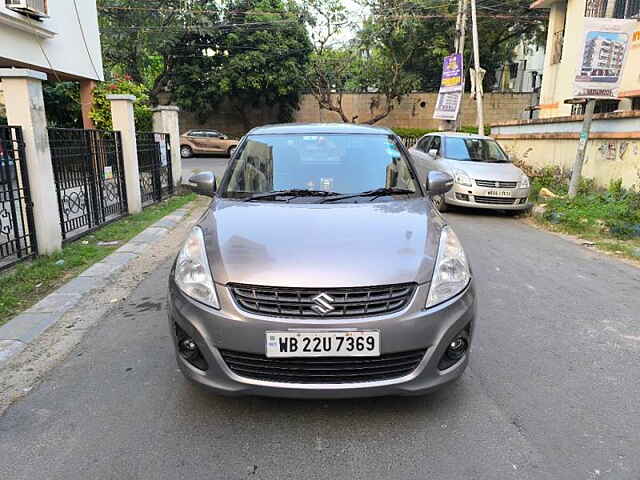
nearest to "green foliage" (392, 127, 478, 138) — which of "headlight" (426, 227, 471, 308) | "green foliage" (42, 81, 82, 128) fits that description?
"green foliage" (42, 81, 82, 128)

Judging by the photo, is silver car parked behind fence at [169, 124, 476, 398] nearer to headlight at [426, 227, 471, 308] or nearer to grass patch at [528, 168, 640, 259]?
headlight at [426, 227, 471, 308]

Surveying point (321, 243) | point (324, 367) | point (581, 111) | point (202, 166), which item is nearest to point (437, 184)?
point (321, 243)

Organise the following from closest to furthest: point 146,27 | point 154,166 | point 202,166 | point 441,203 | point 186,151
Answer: point 441,203 → point 154,166 → point 202,166 → point 146,27 → point 186,151

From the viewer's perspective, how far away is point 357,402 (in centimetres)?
265

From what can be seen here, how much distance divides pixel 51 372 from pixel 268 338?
1.80 metres

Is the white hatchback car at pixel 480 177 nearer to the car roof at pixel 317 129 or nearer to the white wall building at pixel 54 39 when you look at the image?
the car roof at pixel 317 129

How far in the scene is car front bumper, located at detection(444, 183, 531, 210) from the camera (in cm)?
876

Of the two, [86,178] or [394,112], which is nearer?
[86,178]

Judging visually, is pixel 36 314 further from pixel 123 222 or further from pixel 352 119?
pixel 352 119

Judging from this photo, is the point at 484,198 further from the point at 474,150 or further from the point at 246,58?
the point at 246,58

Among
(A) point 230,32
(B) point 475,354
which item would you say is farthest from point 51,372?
(A) point 230,32

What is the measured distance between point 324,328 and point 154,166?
8633 mm

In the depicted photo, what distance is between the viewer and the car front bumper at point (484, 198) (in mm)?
8758

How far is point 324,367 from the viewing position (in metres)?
2.28
